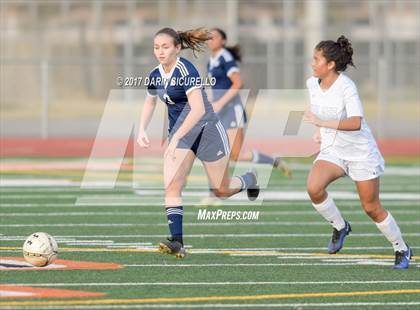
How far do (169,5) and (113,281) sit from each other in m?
28.5

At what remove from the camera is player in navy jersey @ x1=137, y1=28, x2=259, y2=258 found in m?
10.6

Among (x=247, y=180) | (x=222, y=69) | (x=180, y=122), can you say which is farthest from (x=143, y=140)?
(x=222, y=69)

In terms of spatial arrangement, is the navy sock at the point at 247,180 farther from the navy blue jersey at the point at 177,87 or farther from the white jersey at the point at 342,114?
the white jersey at the point at 342,114

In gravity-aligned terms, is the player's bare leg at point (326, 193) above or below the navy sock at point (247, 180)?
above

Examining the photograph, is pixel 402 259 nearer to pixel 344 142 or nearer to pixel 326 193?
pixel 326 193

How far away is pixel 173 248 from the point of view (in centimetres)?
1049

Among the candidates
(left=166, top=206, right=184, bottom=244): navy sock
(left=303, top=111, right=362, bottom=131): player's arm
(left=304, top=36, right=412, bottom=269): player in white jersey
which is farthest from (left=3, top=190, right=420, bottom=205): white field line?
(left=303, top=111, right=362, bottom=131): player's arm

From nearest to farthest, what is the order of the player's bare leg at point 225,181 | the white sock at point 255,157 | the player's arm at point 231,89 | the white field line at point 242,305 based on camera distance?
the white field line at point 242,305 → the player's bare leg at point 225,181 → the player's arm at point 231,89 → the white sock at point 255,157

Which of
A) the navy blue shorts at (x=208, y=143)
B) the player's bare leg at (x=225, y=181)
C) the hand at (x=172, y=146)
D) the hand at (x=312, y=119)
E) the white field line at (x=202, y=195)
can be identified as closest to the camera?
the hand at (x=312, y=119)

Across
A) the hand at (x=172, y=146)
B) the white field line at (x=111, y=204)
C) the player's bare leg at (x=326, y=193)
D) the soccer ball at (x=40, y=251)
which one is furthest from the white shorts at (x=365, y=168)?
the white field line at (x=111, y=204)

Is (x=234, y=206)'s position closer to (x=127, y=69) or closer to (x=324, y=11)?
(x=127, y=69)

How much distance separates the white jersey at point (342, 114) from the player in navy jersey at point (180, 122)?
1072 mm

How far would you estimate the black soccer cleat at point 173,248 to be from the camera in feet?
34.4

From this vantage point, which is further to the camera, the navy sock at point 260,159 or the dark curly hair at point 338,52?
the navy sock at point 260,159
